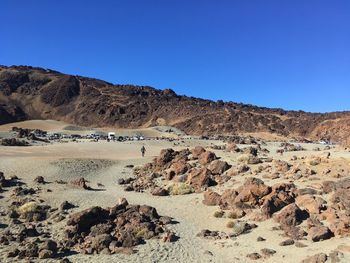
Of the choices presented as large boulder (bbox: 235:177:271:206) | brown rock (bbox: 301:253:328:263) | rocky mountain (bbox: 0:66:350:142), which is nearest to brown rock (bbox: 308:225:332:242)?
brown rock (bbox: 301:253:328:263)

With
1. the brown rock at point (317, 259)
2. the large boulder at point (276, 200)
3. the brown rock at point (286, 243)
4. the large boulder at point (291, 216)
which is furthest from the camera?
the large boulder at point (276, 200)

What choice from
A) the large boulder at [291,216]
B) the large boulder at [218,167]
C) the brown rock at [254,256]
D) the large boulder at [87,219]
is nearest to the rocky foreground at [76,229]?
the large boulder at [87,219]

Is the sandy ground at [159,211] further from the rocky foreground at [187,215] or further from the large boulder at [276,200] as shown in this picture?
the large boulder at [276,200]

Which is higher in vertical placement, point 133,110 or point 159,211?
point 133,110

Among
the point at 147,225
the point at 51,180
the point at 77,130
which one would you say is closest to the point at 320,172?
the point at 147,225

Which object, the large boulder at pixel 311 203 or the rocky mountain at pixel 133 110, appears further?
the rocky mountain at pixel 133 110

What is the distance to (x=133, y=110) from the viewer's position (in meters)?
120

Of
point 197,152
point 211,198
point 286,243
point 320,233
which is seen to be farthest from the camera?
point 197,152

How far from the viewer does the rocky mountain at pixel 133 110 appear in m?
104

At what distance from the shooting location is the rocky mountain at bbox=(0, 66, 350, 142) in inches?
4085

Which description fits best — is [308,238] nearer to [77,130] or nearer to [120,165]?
[120,165]

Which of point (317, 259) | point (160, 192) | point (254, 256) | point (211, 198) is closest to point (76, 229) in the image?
point (254, 256)

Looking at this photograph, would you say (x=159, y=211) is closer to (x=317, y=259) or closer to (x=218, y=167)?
(x=218, y=167)

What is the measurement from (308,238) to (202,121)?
9147 cm
